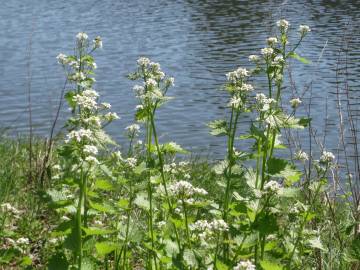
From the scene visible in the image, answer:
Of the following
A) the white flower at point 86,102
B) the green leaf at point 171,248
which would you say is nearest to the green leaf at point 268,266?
the green leaf at point 171,248

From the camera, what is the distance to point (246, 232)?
12.1ft

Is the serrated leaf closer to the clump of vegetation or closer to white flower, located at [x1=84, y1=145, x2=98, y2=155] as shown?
the clump of vegetation

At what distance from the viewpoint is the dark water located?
1496 centimetres

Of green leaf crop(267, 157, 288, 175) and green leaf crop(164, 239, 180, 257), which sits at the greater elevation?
green leaf crop(267, 157, 288, 175)

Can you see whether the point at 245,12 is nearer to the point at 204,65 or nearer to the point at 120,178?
the point at 204,65

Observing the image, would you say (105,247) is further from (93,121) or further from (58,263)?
(93,121)

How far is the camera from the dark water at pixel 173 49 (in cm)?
1496

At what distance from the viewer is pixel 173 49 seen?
21688mm

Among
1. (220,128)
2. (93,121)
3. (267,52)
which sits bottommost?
(220,128)

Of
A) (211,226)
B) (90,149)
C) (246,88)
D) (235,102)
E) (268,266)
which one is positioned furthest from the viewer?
(246,88)

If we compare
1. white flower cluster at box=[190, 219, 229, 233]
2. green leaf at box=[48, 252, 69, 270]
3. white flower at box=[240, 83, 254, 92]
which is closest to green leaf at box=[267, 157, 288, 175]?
white flower at box=[240, 83, 254, 92]

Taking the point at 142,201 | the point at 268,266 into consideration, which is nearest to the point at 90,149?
the point at 142,201

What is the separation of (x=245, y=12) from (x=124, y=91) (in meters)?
13.3

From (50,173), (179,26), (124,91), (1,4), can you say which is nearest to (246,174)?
(50,173)
